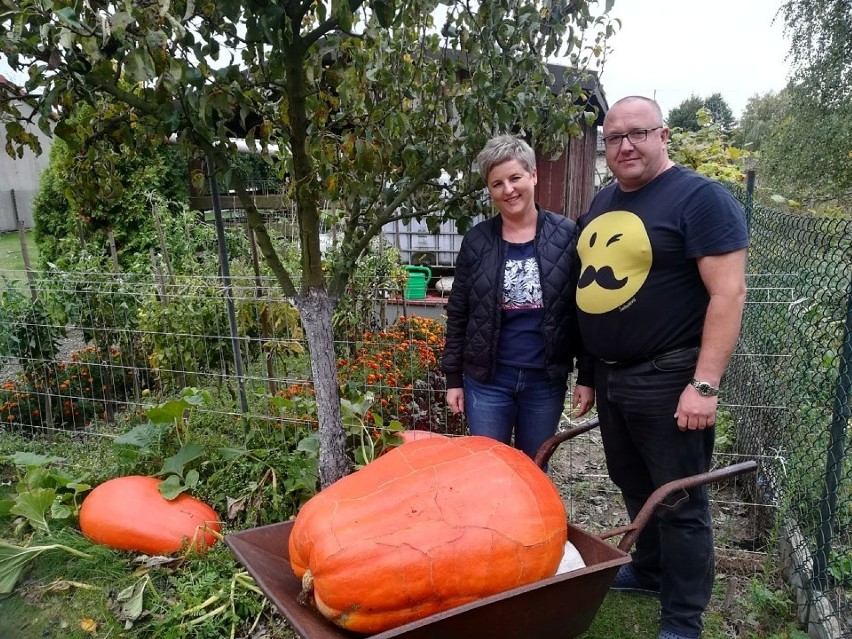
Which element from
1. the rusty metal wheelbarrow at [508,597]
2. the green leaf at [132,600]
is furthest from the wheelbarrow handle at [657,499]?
the green leaf at [132,600]

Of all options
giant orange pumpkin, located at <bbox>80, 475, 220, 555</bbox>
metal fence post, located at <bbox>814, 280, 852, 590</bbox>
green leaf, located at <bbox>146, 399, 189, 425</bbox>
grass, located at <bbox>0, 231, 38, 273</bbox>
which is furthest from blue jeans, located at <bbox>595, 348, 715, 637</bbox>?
grass, located at <bbox>0, 231, 38, 273</bbox>

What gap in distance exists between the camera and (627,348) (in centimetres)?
179

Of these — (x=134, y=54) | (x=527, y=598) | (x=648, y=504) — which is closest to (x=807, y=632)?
(x=648, y=504)

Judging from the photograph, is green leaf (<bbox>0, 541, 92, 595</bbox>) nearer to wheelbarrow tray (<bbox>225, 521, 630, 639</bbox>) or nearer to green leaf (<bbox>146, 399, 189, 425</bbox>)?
green leaf (<bbox>146, 399, 189, 425</bbox>)

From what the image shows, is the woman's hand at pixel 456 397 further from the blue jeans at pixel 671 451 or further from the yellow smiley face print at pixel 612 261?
the yellow smiley face print at pixel 612 261

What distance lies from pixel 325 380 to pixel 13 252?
575 inches

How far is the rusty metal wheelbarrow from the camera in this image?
1198 mm

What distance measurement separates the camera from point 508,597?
3.93 ft

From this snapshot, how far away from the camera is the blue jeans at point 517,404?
2.13 m

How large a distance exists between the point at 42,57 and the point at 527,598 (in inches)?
79.9

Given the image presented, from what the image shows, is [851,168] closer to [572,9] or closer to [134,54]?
[572,9]

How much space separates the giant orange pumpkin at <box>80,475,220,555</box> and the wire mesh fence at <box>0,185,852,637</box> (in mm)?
589

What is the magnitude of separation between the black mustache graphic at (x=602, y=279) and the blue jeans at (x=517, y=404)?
0.41 m

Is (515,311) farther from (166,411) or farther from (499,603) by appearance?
(166,411)
